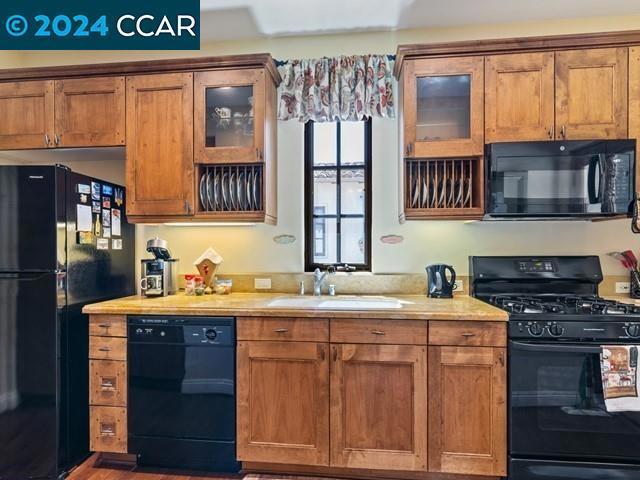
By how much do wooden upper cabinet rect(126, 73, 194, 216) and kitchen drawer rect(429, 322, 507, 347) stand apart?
5.23 feet

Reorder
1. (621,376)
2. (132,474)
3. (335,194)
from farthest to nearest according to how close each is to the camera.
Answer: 1. (335,194)
2. (132,474)
3. (621,376)

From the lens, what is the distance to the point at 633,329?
1815 mm

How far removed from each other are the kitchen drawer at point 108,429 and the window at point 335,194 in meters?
1.43

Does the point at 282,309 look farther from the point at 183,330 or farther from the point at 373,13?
the point at 373,13

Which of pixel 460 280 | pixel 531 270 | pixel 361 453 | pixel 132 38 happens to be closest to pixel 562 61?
pixel 531 270

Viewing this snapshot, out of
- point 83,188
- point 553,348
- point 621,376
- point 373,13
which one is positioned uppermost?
point 373,13

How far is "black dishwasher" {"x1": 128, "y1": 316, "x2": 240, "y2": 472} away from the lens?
2.03 meters

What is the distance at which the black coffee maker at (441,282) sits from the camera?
2424 millimetres

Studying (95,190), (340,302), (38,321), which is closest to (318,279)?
(340,302)

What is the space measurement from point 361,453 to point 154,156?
208 cm

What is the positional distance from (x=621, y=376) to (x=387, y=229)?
1.45 meters

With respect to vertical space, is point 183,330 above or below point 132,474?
above

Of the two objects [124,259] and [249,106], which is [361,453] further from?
[249,106]

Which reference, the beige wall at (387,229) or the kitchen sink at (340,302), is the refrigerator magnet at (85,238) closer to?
the beige wall at (387,229)
